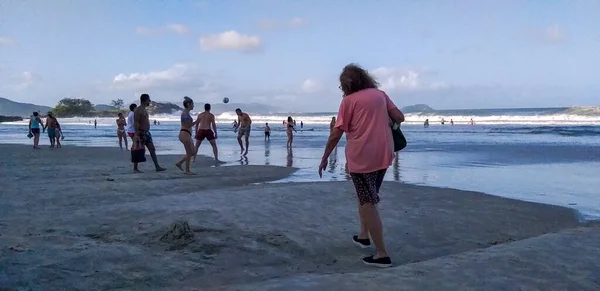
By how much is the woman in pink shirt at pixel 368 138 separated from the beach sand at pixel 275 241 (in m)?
0.46

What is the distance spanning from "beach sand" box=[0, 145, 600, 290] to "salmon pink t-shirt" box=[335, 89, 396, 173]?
38.0 inches

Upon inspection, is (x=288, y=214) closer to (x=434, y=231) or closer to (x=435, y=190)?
(x=434, y=231)

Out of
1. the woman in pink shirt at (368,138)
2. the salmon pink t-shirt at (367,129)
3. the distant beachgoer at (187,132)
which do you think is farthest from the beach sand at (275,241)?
the distant beachgoer at (187,132)

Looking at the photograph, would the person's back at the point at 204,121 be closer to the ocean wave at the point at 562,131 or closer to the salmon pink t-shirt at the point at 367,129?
the salmon pink t-shirt at the point at 367,129

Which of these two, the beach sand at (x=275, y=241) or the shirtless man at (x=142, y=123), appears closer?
the beach sand at (x=275, y=241)

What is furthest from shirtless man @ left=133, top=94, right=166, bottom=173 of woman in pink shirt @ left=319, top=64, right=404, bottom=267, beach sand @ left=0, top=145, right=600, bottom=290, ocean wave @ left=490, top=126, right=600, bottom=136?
ocean wave @ left=490, top=126, right=600, bottom=136

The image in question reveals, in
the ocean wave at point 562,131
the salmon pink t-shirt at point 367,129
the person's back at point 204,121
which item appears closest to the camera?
the salmon pink t-shirt at point 367,129

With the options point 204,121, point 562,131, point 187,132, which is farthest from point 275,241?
point 562,131

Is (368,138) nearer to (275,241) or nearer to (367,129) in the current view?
(367,129)

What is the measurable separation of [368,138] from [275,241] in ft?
5.13

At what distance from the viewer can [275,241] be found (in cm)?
532

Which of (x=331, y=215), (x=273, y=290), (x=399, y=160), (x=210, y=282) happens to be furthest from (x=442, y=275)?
(x=399, y=160)

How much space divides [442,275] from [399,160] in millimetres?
12609

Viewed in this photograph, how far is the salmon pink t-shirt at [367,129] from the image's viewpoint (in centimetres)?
459
